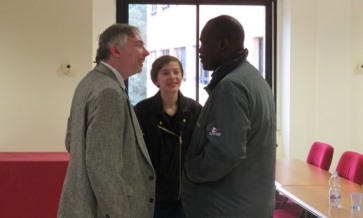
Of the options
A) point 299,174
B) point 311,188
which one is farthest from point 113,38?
point 299,174

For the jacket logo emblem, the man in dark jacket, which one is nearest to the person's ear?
the man in dark jacket

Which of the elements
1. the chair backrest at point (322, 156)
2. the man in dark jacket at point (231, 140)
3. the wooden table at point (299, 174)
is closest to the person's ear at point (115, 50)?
the man in dark jacket at point (231, 140)

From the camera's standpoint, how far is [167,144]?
2.33 m

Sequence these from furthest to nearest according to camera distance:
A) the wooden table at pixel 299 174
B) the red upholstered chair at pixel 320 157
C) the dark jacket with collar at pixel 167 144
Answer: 1. the red upholstered chair at pixel 320 157
2. the wooden table at pixel 299 174
3. the dark jacket with collar at pixel 167 144

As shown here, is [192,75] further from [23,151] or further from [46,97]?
[23,151]

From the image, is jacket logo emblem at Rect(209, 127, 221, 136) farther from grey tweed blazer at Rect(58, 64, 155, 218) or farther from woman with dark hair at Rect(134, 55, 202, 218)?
woman with dark hair at Rect(134, 55, 202, 218)

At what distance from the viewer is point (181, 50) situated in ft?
20.9

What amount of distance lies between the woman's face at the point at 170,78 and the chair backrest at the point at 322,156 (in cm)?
227

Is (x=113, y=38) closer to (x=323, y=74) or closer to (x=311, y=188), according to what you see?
(x=311, y=188)

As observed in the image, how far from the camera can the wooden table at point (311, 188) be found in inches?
103

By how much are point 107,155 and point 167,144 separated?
0.73 m

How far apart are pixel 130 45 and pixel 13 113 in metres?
3.58

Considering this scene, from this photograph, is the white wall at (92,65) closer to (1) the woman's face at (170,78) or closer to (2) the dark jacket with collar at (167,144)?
(1) the woman's face at (170,78)

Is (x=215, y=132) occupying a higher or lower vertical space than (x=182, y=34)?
lower
